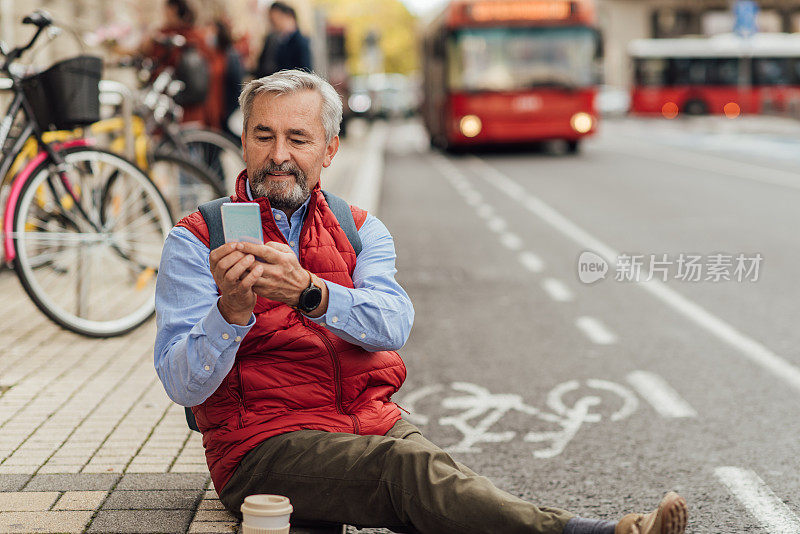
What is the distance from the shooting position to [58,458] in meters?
3.88

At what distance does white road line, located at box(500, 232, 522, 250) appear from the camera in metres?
10.7

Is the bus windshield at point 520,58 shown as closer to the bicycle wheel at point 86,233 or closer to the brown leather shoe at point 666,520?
the bicycle wheel at point 86,233

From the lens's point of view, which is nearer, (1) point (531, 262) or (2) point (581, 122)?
(1) point (531, 262)

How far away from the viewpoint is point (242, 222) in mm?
2738

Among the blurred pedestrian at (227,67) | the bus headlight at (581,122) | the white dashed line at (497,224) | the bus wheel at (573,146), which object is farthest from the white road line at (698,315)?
the bus wheel at (573,146)

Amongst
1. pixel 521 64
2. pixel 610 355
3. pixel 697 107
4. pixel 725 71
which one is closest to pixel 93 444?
pixel 610 355

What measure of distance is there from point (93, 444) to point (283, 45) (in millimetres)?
7434

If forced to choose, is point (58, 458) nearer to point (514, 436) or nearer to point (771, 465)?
point (514, 436)

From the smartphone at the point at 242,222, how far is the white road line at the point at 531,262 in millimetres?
6626

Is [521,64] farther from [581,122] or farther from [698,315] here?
[698,315]

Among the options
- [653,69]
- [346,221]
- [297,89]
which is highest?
[297,89]

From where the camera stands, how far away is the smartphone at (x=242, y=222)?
2730 millimetres

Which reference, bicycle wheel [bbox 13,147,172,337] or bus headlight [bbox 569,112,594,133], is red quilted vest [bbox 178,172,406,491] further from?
bus headlight [bbox 569,112,594,133]

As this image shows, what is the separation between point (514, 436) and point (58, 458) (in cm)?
178
